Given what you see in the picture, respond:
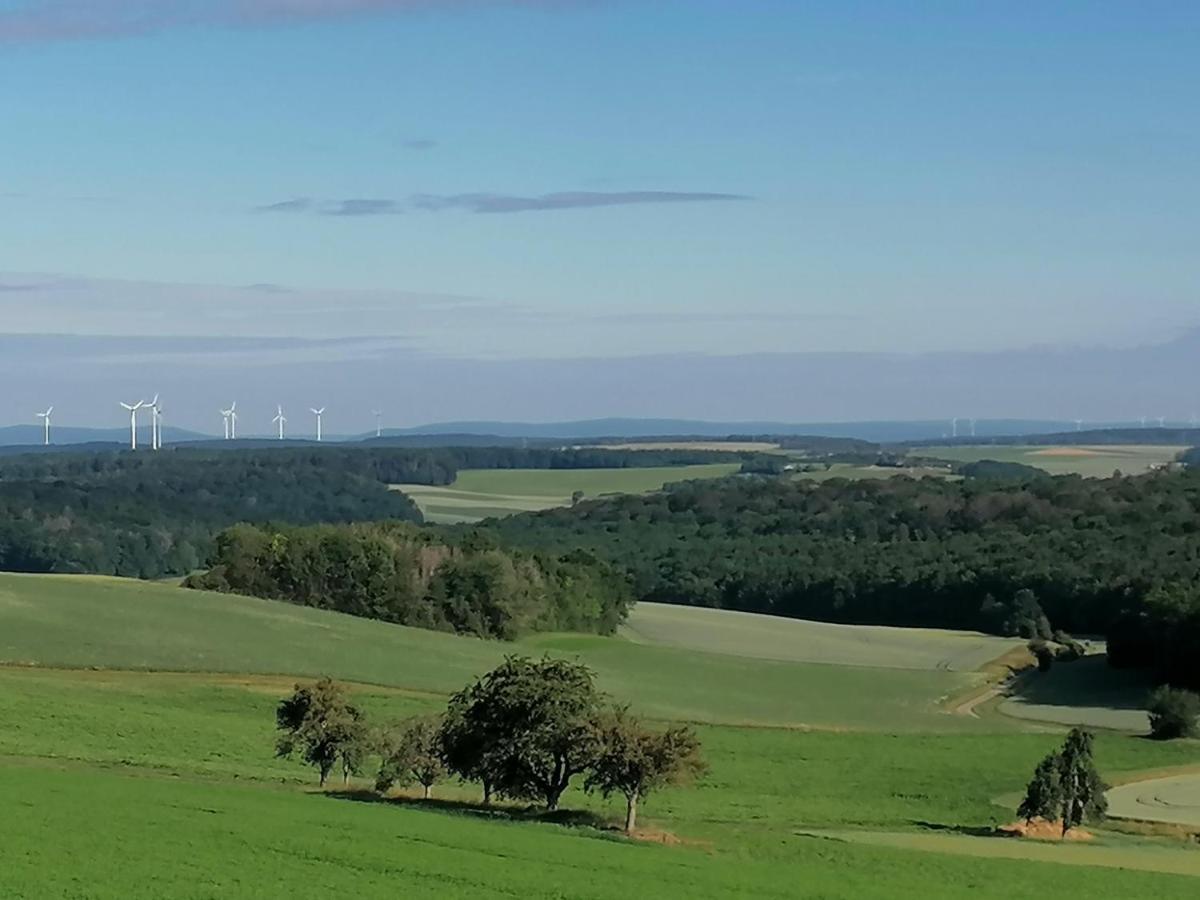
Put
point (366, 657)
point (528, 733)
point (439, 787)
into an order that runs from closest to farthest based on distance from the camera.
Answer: point (528, 733), point (439, 787), point (366, 657)

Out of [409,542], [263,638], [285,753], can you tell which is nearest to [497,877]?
[285,753]

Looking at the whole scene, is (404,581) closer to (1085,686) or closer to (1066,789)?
(1085,686)

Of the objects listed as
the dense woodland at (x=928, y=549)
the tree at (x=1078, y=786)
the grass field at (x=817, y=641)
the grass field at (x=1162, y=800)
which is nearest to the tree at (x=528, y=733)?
the tree at (x=1078, y=786)

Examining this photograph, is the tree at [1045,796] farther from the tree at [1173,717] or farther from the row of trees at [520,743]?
the tree at [1173,717]

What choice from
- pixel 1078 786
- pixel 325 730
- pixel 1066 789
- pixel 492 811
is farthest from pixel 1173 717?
pixel 325 730

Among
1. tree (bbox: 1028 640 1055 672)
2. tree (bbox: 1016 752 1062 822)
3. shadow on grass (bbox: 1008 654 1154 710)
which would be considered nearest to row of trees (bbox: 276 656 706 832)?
tree (bbox: 1016 752 1062 822)

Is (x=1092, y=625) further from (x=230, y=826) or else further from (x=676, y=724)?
(x=230, y=826)
